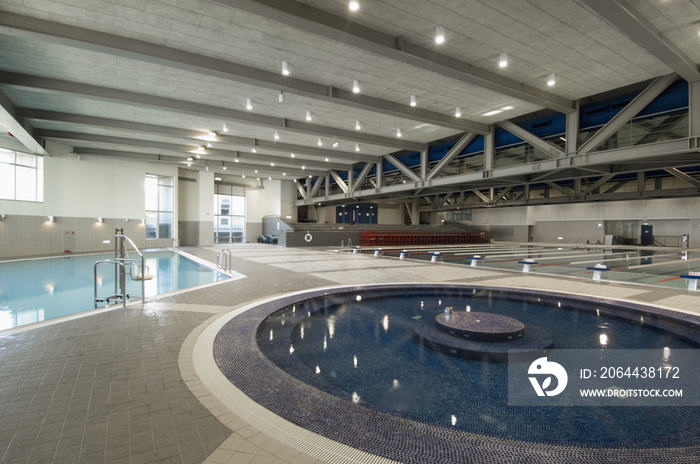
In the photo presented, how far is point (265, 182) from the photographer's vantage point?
2811 centimetres

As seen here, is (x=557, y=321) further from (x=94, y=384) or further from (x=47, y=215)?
(x=47, y=215)

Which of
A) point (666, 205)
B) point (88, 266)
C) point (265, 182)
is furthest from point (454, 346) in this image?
point (666, 205)

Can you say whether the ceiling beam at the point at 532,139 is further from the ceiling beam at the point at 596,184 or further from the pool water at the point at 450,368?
the ceiling beam at the point at 596,184

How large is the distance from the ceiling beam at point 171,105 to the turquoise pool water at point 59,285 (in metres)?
5.16

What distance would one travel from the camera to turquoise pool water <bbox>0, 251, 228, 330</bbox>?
214 inches

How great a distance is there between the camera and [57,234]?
1567 cm

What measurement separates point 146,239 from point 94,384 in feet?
64.8

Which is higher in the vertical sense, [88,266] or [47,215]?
[47,215]

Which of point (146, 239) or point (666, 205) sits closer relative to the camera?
point (146, 239)

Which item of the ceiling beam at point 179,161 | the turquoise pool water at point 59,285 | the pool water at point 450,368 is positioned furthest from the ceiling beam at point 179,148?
the pool water at point 450,368

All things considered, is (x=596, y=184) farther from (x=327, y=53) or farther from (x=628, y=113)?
(x=327, y=53)

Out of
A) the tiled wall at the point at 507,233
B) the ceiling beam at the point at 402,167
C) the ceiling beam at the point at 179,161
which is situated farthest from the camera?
the tiled wall at the point at 507,233

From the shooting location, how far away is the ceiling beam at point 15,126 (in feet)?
31.2

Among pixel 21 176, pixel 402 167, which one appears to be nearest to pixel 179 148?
pixel 21 176
